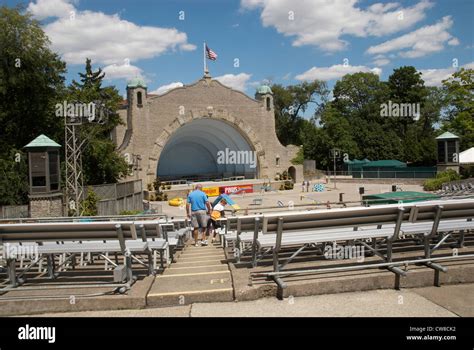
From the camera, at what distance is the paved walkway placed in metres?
3.82

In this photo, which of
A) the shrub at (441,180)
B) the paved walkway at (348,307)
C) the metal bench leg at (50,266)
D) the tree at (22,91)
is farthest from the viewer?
the shrub at (441,180)

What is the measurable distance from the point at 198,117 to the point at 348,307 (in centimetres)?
3716

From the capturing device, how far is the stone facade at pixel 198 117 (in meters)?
37.8

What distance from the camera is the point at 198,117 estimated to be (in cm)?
4022

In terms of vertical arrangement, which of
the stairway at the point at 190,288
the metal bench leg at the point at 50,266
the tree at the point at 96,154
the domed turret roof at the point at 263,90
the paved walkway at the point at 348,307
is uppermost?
the domed turret roof at the point at 263,90

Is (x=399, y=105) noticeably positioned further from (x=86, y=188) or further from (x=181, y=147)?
(x=86, y=188)

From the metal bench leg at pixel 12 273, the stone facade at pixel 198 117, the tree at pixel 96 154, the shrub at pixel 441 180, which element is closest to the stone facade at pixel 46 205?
the tree at pixel 96 154

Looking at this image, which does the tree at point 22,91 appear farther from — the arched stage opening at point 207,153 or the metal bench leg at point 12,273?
the metal bench leg at point 12,273

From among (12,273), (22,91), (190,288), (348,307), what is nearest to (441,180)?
(22,91)

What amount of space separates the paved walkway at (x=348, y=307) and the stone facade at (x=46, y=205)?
16.5 metres

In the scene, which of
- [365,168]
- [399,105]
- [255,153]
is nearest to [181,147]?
[255,153]

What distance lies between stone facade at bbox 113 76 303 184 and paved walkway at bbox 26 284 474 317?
1330 inches

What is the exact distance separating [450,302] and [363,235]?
1.13 meters
